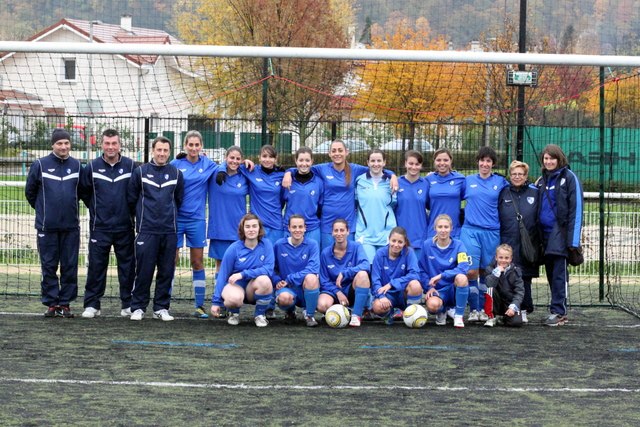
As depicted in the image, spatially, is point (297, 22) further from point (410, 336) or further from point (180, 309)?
point (410, 336)

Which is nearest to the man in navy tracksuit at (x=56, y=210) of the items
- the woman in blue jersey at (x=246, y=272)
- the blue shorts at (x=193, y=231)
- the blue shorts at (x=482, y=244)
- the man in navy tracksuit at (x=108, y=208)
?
the man in navy tracksuit at (x=108, y=208)

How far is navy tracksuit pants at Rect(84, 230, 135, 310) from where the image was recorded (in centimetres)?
883

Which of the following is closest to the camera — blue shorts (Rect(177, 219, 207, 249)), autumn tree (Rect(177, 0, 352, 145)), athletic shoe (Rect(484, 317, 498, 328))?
athletic shoe (Rect(484, 317, 498, 328))

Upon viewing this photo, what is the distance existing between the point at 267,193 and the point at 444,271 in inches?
69.6

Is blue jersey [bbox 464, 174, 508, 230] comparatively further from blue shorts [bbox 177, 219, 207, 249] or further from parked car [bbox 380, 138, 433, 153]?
blue shorts [bbox 177, 219, 207, 249]

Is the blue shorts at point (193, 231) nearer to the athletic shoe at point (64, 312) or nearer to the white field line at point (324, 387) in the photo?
the athletic shoe at point (64, 312)

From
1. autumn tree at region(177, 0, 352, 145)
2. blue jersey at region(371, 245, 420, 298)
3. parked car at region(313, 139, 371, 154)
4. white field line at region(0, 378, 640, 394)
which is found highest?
autumn tree at region(177, 0, 352, 145)

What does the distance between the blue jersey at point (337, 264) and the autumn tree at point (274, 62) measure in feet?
7.57

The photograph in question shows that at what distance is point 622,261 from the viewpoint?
1320 cm

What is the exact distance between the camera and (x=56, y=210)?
8.75 metres

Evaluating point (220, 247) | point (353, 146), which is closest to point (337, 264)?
point (220, 247)

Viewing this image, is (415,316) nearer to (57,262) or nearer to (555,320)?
(555,320)

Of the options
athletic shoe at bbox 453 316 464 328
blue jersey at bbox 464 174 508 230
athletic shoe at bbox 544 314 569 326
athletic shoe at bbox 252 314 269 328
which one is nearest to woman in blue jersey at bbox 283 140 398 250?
athletic shoe at bbox 252 314 269 328

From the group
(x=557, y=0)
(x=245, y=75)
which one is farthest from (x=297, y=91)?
(x=557, y=0)
